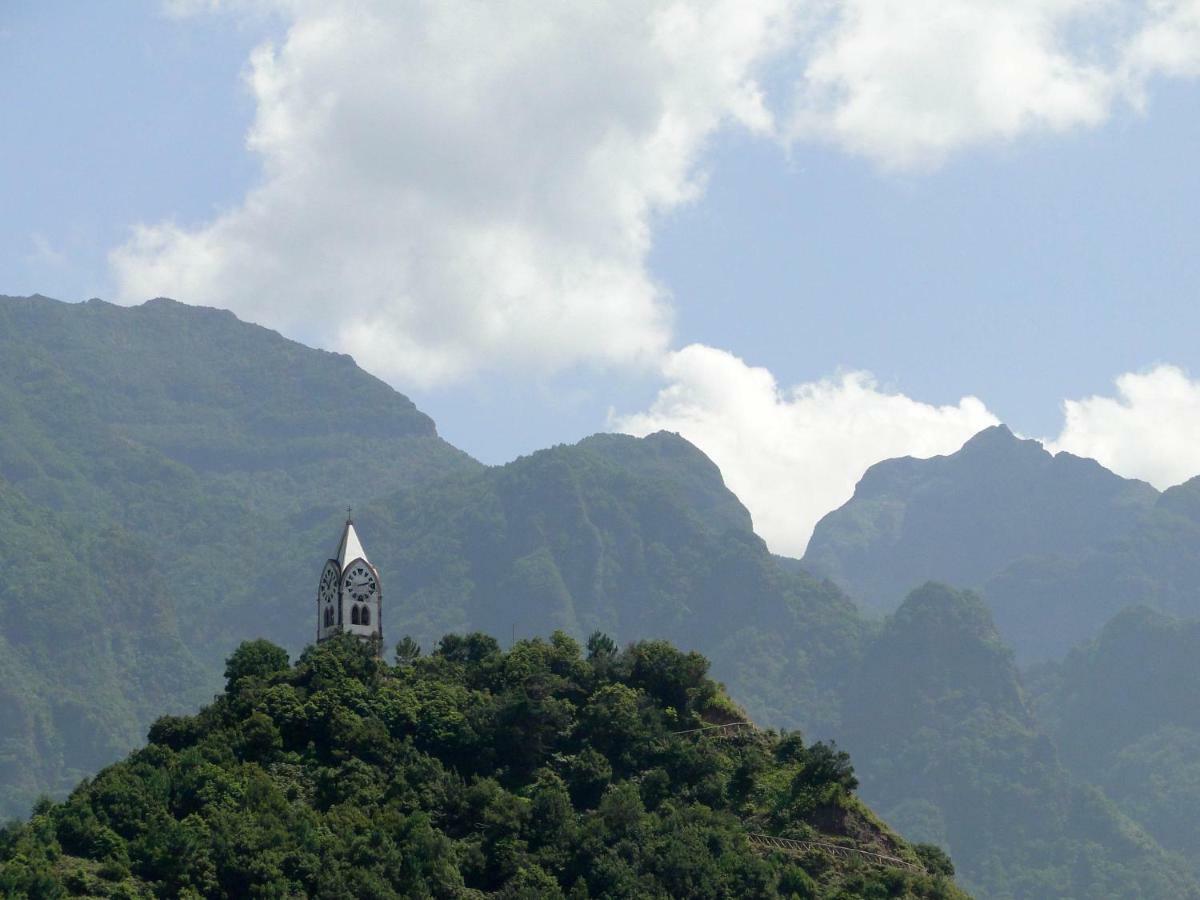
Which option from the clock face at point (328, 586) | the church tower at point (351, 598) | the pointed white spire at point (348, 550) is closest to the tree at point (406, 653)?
the church tower at point (351, 598)

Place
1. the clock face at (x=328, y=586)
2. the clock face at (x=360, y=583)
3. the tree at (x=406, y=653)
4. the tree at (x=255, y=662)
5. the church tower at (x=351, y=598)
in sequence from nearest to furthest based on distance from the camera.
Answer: the tree at (x=255, y=662), the tree at (x=406, y=653), the church tower at (x=351, y=598), the clock face at (x=360, y=583), the clock face at (x=328, y=586)

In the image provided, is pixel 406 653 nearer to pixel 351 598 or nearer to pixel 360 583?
pixel 351 598

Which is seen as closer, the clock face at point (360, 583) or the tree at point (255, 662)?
the tree at point (255, 662)

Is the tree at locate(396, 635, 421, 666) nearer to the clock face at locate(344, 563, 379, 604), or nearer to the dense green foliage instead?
the dense green foliage

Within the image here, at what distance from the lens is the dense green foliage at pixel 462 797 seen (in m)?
71.2

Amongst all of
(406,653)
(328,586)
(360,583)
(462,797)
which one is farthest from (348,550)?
(462,797)

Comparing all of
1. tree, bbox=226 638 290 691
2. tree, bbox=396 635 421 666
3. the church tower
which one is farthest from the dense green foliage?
the church tower

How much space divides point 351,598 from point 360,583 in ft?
2.89

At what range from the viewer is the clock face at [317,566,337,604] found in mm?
93438

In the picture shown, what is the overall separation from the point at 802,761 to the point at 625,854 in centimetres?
1135

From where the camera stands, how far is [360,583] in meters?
93.4

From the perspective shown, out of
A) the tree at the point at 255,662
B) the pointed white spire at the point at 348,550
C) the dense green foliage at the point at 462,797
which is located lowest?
the dense green foliage at the point at 462,797

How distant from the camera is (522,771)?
82312mm

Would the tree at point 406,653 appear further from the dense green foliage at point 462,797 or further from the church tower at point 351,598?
the church tower at point 351,598
